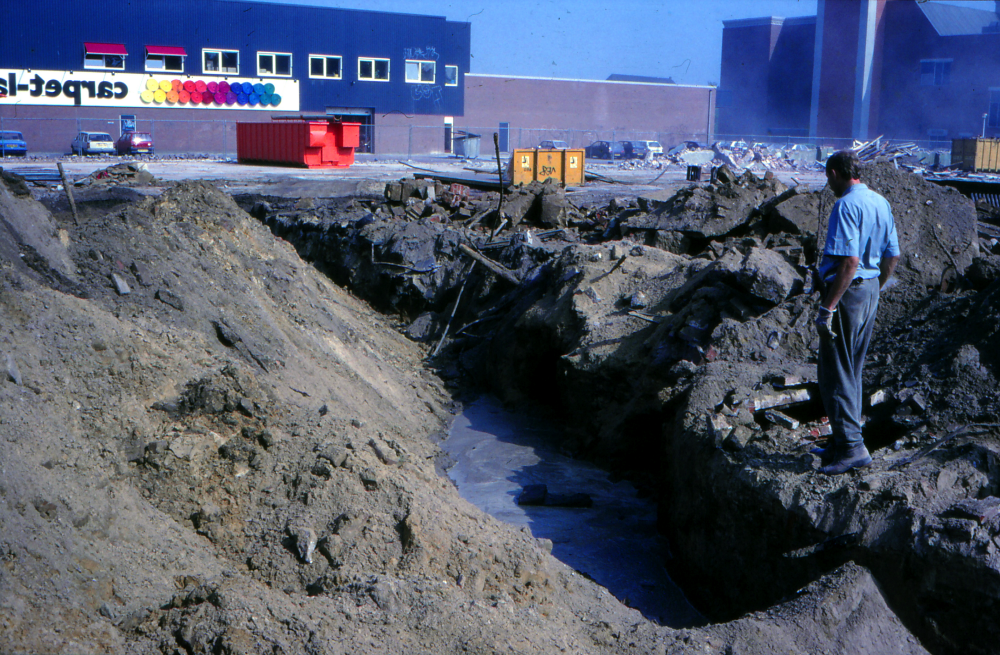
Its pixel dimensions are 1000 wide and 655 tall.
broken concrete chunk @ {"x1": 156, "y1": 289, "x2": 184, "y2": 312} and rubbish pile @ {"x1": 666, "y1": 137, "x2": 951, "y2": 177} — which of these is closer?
broken concrete chunk @ {"x1": 156, "y1": 289, "x2": 184, "y2": 312}

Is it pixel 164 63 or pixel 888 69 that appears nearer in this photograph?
pixel 164 63

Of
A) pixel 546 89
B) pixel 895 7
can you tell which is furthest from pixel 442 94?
pixel 895 7

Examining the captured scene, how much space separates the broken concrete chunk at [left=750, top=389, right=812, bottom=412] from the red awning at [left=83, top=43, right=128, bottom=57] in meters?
43.5

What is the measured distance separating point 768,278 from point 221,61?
42.9 meters

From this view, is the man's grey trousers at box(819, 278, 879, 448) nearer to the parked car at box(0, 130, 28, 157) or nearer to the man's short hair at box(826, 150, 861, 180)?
the man's short hair at box(826, 150, 861, 180)

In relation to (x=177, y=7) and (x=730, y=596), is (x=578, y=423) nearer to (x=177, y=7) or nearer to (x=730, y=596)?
(x=730, y=596)

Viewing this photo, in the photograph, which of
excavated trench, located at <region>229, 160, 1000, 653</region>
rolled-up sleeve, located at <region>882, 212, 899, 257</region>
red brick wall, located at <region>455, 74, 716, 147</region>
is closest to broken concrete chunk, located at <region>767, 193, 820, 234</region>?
excavated trench, located at <region>229, 160, 1000, 653</region>

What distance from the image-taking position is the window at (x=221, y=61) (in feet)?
143

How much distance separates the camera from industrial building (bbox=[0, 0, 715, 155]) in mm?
40000

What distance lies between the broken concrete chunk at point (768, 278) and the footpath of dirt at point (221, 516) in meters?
3.48

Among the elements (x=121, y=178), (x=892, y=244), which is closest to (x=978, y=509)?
(x=892, y=244)

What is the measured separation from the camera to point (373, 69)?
Answer: 47.2 meters

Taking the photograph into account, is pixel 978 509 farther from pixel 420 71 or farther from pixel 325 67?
pixel 420 71

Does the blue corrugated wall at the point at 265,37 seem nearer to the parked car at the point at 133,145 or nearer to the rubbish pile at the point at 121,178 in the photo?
the parked car at the point at 133,145
